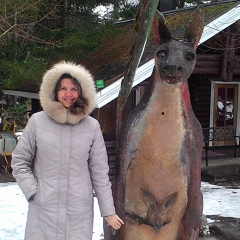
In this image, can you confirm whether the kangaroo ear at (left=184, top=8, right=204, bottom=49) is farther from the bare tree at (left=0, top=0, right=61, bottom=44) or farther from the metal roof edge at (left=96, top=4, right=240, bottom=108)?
the bare tree at (left=0, top=0, right=61, bottom=44)

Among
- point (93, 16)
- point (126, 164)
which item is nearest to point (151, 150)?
point (126, 164)

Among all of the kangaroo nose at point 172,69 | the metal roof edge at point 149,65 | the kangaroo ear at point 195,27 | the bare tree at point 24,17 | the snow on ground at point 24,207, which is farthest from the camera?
the bare tree at point 24,17

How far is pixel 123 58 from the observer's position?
800 centimetres

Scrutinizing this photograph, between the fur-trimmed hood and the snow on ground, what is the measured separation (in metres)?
2.86

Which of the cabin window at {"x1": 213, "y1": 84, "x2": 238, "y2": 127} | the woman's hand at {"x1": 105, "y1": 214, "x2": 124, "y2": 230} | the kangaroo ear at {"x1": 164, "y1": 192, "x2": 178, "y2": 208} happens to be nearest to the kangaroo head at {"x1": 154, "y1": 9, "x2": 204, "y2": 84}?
the kangaroo ear at {"x1": 164, "y1": 192, "x2": 178, "y2": 208}

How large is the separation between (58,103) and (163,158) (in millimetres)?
777

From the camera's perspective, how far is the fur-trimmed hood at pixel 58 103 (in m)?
2.52

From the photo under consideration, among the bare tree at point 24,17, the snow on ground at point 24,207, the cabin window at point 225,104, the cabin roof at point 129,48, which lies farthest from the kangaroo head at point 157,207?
the cabin window at point 225,104

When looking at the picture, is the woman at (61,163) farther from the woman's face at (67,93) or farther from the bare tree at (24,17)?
the bare tree at (24,17)

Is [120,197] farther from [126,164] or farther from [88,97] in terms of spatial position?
[88,97]

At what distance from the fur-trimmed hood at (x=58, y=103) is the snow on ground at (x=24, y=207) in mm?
2860

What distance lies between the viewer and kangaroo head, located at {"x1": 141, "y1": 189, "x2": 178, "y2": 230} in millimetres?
2732

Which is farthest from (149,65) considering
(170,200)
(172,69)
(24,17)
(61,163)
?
(61,163)

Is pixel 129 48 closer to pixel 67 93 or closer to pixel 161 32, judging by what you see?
pixel 161 32
